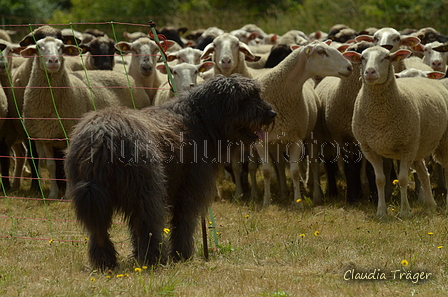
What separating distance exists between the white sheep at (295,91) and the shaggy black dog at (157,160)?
319cm

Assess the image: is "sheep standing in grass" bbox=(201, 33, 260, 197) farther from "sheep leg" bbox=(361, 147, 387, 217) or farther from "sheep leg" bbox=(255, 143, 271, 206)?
"sheep leg" bbox=(361, 147, 387, 217)

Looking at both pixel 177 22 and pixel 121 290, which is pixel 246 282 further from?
pixel 177 22

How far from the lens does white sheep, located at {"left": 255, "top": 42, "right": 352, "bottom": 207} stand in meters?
8.54

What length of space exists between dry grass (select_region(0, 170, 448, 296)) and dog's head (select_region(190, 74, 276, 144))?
107cm

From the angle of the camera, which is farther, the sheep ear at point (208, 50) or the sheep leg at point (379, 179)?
the sheep ear at point (208, 50)

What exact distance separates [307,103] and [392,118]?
164 centimetres

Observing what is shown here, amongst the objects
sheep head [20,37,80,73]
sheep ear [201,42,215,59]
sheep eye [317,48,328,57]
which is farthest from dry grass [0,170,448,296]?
sheep ear [201,42,215,59]

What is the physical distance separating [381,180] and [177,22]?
55.7ft

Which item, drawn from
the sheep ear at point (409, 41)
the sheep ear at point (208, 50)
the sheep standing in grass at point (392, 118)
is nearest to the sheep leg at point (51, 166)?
the sheep ear at point (208, 50)

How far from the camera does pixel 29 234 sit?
679 centimetres

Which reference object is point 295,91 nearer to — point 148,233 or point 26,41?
point 26,41

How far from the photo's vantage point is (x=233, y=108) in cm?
543

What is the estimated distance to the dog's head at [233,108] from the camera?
5.44m

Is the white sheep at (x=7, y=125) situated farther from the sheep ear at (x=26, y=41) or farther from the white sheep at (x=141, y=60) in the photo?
the white sheep at (x=141, y=60)
